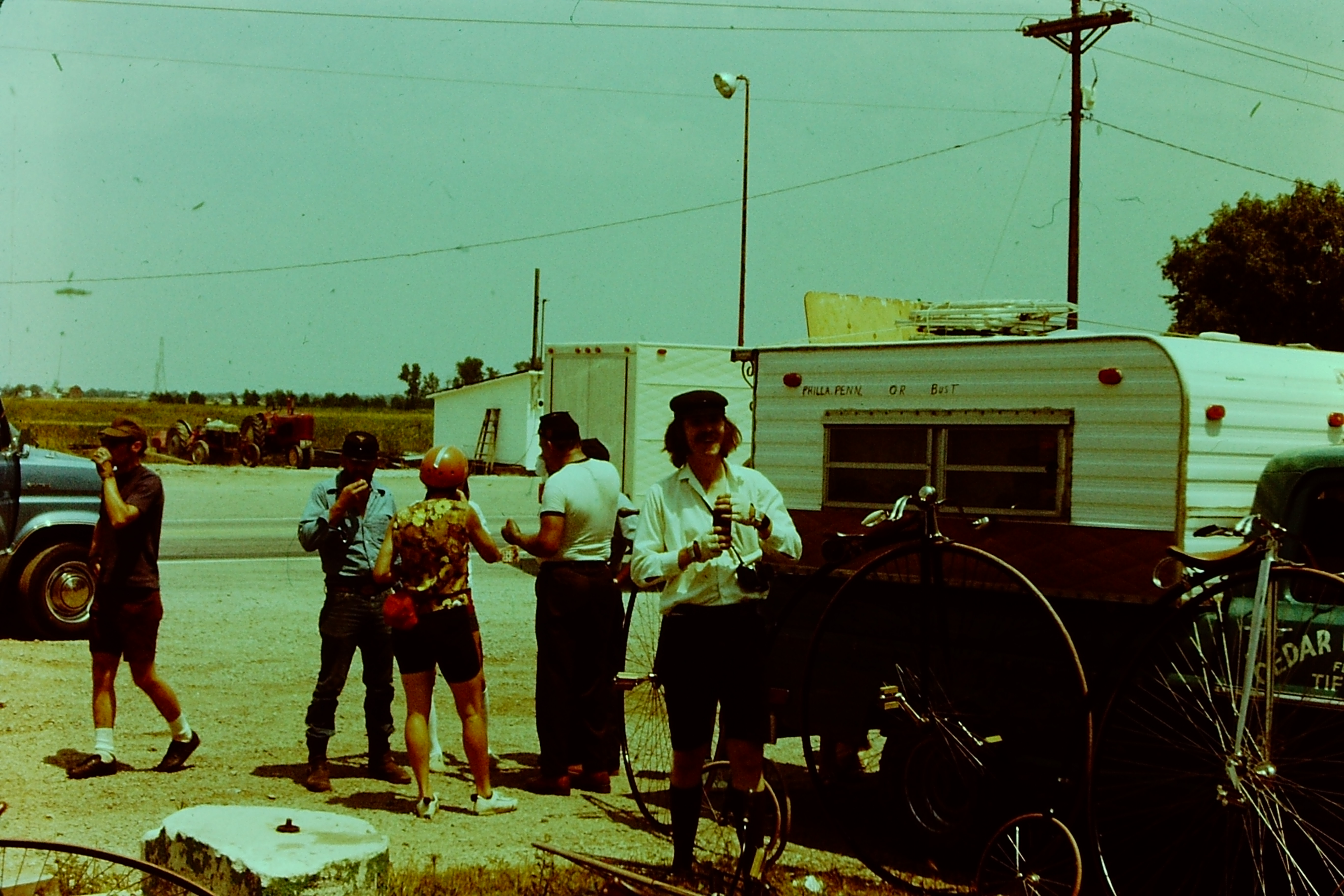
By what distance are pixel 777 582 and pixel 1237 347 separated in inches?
106

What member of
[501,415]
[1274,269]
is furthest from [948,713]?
[501,415]

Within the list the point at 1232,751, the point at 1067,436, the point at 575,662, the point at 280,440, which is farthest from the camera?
the point at 280,440

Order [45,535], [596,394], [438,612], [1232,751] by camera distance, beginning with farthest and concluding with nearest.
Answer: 1. [596,394]
2. [45,535]
3. [438,612]
4. [1232,751]

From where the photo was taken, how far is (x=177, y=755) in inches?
331

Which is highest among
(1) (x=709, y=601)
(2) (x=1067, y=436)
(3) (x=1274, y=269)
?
(3) (x=1274, y=269)

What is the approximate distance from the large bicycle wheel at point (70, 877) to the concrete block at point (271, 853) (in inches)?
5.1

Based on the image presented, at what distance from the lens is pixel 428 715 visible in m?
7.61

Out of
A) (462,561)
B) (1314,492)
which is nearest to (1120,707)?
(1314,492)

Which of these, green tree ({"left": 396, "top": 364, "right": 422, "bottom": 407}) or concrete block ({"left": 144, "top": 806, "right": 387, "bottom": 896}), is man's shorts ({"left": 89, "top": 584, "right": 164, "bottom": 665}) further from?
green tree ({"left": 396, "top": 364, "right": 422, "bottom": 407})

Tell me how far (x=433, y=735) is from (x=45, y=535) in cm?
678

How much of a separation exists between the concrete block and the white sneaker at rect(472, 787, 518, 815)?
1528 millimetres

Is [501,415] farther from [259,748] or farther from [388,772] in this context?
[388,772]

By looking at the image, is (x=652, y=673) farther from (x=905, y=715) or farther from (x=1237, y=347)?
(x=1237, y=347)

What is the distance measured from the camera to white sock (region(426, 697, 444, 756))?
765 centimetres
